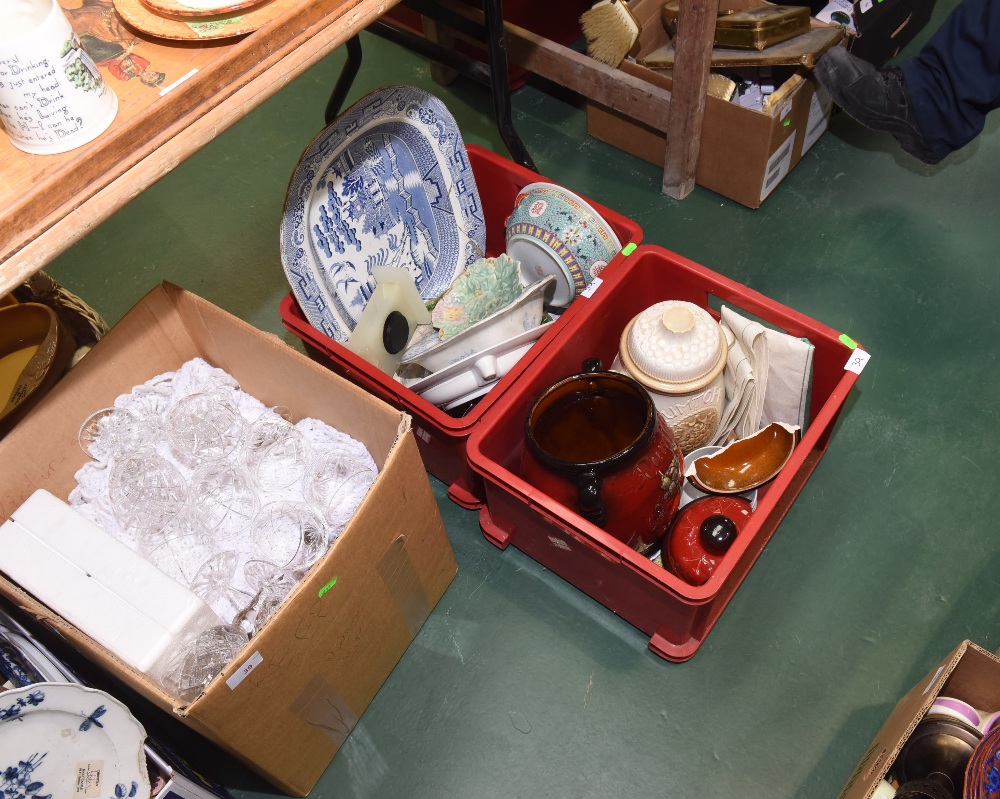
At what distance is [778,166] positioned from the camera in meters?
2.04

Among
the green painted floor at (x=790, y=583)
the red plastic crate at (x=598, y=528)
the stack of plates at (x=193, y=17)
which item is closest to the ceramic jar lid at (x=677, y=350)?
the red plastic crate at (x=598, y=528)

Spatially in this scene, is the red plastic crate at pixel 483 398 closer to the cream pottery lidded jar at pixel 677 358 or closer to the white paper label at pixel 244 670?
the cream pottery lidded jar at pixel 677 358

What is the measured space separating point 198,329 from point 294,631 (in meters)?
0.61

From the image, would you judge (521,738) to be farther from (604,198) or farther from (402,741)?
(604,198)

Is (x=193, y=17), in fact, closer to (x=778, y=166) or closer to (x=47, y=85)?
(x=47, y=85)

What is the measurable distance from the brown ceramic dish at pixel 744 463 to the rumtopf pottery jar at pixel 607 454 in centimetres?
10

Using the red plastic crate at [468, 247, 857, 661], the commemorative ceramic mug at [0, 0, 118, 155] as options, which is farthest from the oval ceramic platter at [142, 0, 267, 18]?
the red plastic crate at [468, 247, 857, 661]

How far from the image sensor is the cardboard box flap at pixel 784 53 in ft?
6.27

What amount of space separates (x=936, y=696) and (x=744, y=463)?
48 centimetres

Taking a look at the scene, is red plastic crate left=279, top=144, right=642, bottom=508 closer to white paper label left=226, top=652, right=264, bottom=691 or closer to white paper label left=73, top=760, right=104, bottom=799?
white paper label left=226, top=652, right=264, bottom=691

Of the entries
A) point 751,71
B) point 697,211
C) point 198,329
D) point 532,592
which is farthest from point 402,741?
point 751,71

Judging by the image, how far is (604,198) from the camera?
7.05 feet

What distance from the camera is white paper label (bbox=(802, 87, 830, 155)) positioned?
6.61ft

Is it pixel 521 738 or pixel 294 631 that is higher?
pixel 294 631
